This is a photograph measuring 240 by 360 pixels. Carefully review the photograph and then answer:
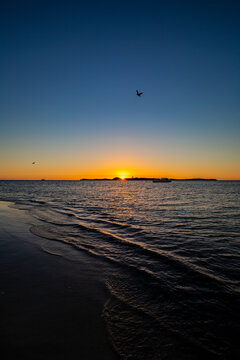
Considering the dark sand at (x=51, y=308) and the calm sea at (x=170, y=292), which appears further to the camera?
the calm sea at (x=170, y=292)

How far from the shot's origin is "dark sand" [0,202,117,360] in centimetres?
332

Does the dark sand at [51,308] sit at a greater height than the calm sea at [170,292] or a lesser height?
greater

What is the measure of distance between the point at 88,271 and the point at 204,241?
23.3ft

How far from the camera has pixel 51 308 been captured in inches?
175

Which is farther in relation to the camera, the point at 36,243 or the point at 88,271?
the point at 36,243

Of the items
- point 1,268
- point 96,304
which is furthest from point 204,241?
point 1,268

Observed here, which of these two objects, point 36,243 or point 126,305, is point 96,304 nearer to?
point 126,305

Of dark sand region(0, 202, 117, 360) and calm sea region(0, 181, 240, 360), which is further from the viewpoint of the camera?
calm sea region(0, 181, 240, 360)

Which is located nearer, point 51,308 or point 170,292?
point 51,308

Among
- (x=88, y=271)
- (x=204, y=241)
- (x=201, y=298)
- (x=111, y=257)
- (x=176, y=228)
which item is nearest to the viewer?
(x=201, y=298)

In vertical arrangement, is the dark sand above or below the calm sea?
above

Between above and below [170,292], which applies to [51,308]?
above

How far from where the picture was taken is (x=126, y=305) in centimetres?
475

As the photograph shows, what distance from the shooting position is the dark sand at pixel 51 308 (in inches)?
131
